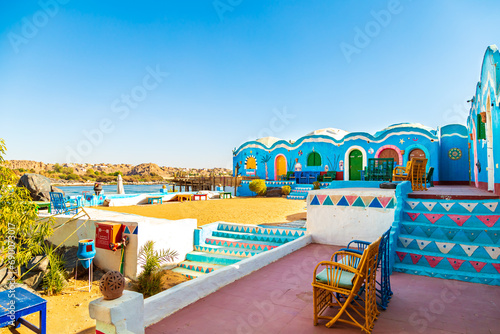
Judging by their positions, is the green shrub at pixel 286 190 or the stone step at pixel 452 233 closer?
the stone step at pixel 452 233

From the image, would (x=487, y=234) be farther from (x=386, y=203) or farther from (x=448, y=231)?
(x=386, y=203)

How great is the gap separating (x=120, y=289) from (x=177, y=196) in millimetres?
17439

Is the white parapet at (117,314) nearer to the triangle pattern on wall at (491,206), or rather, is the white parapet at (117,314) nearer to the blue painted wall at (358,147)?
the triangle pattern on wall at (491,206)

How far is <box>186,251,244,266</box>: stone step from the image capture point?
654 cm

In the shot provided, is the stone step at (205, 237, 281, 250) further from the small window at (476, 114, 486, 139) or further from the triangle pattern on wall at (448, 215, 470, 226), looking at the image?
the small window at (476, 114, 486, 139)

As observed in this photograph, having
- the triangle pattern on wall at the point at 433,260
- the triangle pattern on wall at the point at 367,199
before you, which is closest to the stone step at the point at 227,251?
the triangle pattern on wall at the point at 367,199

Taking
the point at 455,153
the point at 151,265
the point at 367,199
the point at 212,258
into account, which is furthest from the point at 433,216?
the point at 455,153

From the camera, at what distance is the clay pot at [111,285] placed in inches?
93.4

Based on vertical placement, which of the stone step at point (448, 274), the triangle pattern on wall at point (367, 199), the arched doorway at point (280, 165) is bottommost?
the stone step at point (448, 274)

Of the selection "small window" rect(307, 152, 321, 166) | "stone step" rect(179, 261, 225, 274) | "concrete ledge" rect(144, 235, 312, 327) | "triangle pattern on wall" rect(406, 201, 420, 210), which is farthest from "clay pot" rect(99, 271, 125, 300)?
"small window" rect(307, 152, 321, 166)

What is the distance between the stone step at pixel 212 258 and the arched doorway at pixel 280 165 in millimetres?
17484

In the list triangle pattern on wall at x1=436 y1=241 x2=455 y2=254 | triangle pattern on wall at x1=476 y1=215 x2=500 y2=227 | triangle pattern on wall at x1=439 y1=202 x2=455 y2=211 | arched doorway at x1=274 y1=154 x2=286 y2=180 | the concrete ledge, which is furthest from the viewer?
arched doorway at x1=274 y1=154 x2=286 y2=180

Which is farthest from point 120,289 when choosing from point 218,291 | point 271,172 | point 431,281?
point 271,172

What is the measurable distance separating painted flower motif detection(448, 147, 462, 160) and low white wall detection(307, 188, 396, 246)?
46.5 feet
